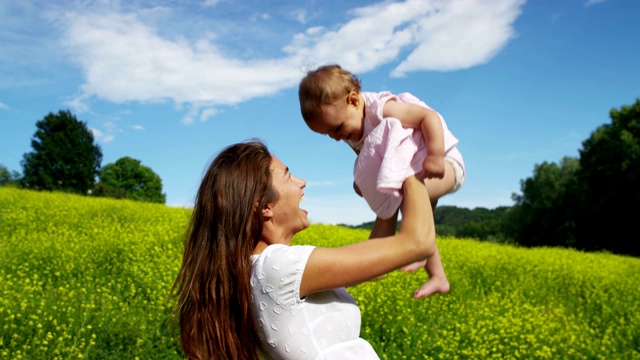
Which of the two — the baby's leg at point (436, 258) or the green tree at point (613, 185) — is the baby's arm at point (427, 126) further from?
the green tree at point (613, 185)

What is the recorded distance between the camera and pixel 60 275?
6.90 m

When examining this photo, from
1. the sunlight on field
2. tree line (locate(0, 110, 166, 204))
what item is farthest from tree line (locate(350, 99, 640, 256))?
tree line (locate(0, 110, 166, 204))

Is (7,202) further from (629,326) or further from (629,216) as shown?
(629,216)

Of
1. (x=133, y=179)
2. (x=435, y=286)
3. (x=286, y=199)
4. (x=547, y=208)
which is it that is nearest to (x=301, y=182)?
(x=286, y=199)

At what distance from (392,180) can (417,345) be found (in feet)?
12.7

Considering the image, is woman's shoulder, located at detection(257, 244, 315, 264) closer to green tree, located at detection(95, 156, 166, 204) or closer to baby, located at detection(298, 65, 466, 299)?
baby, located at detection(298, 65, 466, 299)

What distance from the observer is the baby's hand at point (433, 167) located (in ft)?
6.49

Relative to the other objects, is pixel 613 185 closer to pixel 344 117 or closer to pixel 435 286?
pixel 435 286

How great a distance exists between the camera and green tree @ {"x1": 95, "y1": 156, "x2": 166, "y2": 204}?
45.0m

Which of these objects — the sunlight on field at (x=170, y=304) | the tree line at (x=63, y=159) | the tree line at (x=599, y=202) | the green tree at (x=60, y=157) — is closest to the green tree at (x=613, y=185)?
the tree line at (x=599, y=202)

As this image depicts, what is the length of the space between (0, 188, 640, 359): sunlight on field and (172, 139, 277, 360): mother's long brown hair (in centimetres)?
294

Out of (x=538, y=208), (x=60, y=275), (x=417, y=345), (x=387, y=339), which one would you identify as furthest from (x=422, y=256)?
(x=538, y=208)

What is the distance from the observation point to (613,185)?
26.8 meters

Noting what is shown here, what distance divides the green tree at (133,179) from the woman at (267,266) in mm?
44830
